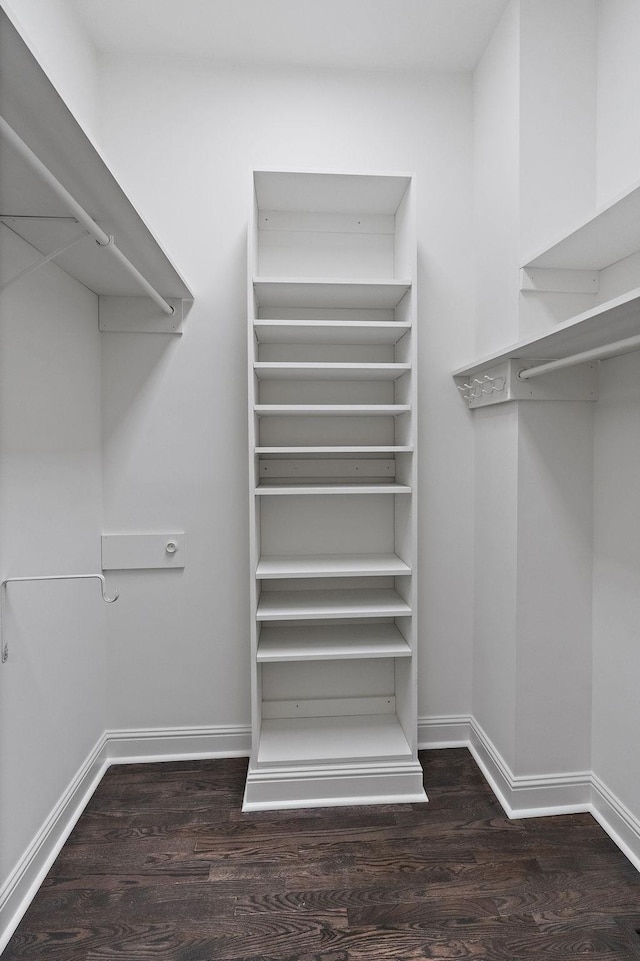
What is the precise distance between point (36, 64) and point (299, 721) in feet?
6.93

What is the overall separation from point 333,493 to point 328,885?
3.91 ft

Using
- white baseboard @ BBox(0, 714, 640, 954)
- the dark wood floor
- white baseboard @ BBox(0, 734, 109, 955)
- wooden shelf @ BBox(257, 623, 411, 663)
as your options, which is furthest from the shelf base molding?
white baseboard @ BBox(0, 734, 109, 955)

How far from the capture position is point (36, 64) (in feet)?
2.68

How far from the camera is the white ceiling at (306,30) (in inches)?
69.2

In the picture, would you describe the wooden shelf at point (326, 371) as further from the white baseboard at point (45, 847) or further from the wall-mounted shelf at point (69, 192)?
the white baseboard at point (45, 847)

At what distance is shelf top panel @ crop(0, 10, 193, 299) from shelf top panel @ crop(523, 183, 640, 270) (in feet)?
3.86

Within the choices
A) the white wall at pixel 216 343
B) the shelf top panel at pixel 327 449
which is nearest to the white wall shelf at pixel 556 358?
the white wall at pixel 216 343

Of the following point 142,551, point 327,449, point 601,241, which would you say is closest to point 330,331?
point 327,449

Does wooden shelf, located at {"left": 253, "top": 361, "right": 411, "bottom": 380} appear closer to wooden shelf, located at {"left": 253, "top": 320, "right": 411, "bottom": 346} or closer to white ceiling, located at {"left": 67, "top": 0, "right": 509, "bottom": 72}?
wooden shelf, located at {"left": 253, "top": 320, "right": 411, "bottom": 346}

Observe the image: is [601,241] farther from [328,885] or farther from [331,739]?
[328,885]

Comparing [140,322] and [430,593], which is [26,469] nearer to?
[140,322]

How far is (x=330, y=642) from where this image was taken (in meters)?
1.92

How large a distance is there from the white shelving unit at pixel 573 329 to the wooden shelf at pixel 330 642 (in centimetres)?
98

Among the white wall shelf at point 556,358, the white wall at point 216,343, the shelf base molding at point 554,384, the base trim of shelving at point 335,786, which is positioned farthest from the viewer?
the white wall at point 216,343
